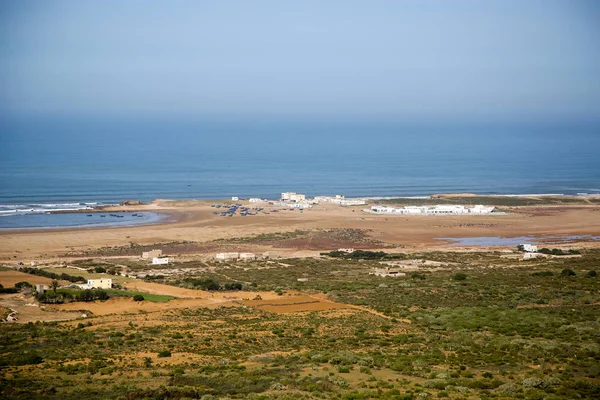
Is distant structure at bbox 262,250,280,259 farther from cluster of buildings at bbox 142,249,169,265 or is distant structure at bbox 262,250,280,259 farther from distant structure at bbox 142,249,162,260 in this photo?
distant structure at bbox 142,249,162,260

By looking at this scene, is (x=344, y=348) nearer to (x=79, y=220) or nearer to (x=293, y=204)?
(x=79, y=220)

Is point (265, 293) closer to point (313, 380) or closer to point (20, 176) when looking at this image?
point (313, 380)

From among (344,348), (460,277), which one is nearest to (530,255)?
(460,277)

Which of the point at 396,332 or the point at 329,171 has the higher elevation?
the point at 329,171

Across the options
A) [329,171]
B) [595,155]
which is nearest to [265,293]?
[329,171]

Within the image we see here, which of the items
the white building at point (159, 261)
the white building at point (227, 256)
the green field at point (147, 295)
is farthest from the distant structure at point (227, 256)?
the green field at point (147, 295)

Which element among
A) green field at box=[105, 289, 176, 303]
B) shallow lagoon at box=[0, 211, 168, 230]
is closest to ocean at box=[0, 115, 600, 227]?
shallow lagoon at box=[0, 211, 168, 230]

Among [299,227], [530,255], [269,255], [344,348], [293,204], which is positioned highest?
[293,204]
